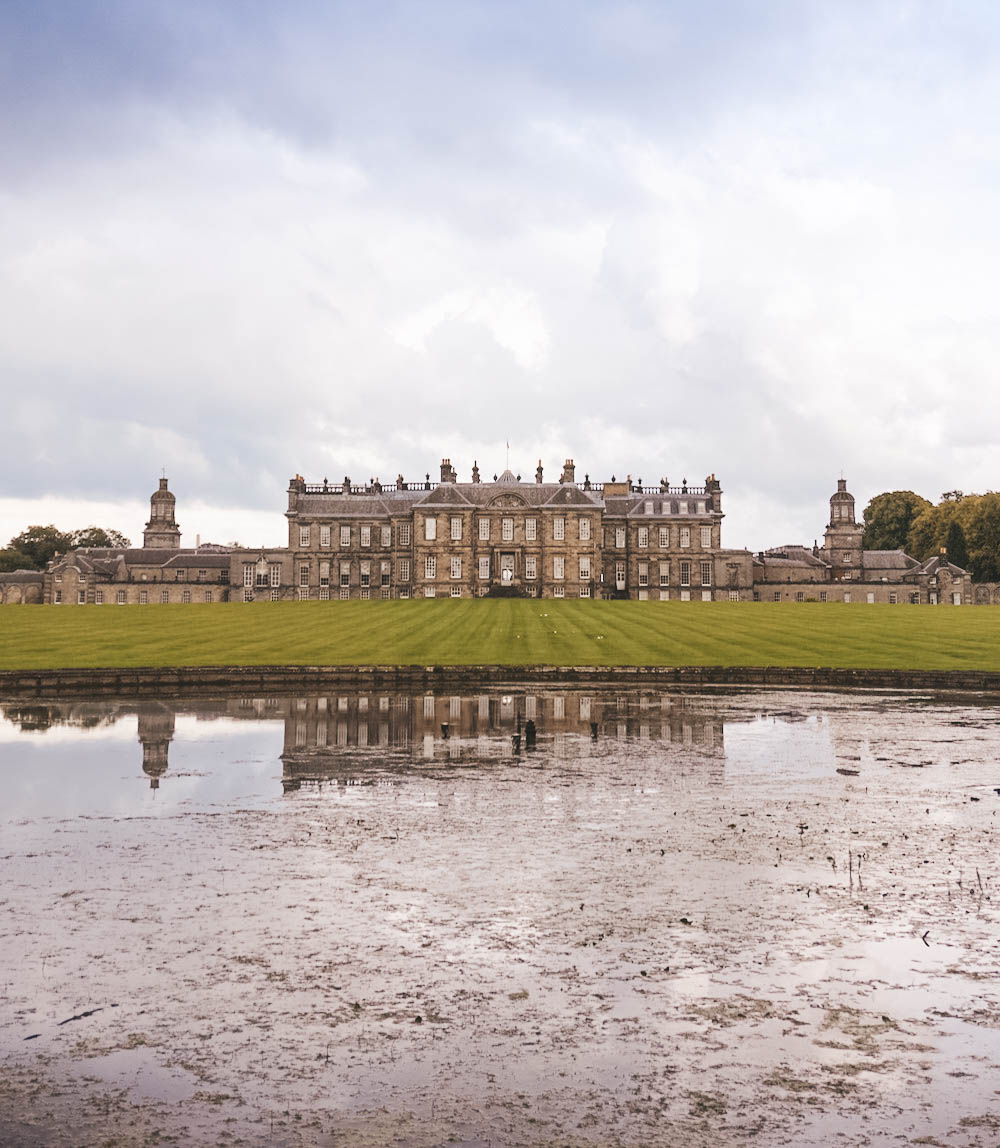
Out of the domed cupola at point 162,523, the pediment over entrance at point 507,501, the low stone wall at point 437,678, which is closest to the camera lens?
the low stone wall at point 437,678

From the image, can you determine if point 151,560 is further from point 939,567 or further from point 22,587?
point 939,567

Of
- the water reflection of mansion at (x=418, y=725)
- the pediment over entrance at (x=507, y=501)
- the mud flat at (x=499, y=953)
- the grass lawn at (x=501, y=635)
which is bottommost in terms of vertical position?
the mud flat at (x=499, y=953)

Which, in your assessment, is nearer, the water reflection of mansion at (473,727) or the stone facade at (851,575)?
the water reflection of mansion at (473,727)

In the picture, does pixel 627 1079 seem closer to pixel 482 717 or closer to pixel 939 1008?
pixel 939 1008

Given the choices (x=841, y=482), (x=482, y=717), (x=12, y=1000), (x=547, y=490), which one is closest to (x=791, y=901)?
(x=12, y=1000)

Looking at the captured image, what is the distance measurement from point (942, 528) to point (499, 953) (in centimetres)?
13241

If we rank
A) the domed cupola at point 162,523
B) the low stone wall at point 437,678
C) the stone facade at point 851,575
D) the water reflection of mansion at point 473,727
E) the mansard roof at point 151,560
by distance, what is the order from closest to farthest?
the water reflection of mansion at point 473,727 → the low stone wall at point 437,678 → the stone facade at point 851,575 → the mansard roof at point 151,560 → the domed cupola at point 162,523

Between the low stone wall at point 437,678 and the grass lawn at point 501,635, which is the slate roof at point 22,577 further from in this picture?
the low stone wall at point 437,678

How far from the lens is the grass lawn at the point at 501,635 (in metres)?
42.5

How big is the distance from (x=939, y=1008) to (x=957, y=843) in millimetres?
5931

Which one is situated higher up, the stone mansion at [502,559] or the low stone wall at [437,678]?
the stone mansion at [502,559]

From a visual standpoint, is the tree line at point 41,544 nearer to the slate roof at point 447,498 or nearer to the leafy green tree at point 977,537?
Answer: the slate roof at point 447,498

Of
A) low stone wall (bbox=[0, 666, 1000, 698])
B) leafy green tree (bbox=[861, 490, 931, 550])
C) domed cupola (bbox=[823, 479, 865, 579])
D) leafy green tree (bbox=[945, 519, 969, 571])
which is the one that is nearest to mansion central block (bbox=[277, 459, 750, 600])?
domed cupola (bbox=[823, 479, 865, 579])

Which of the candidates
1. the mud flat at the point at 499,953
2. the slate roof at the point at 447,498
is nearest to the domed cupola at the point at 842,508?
the slate roof at the point at 447,498
